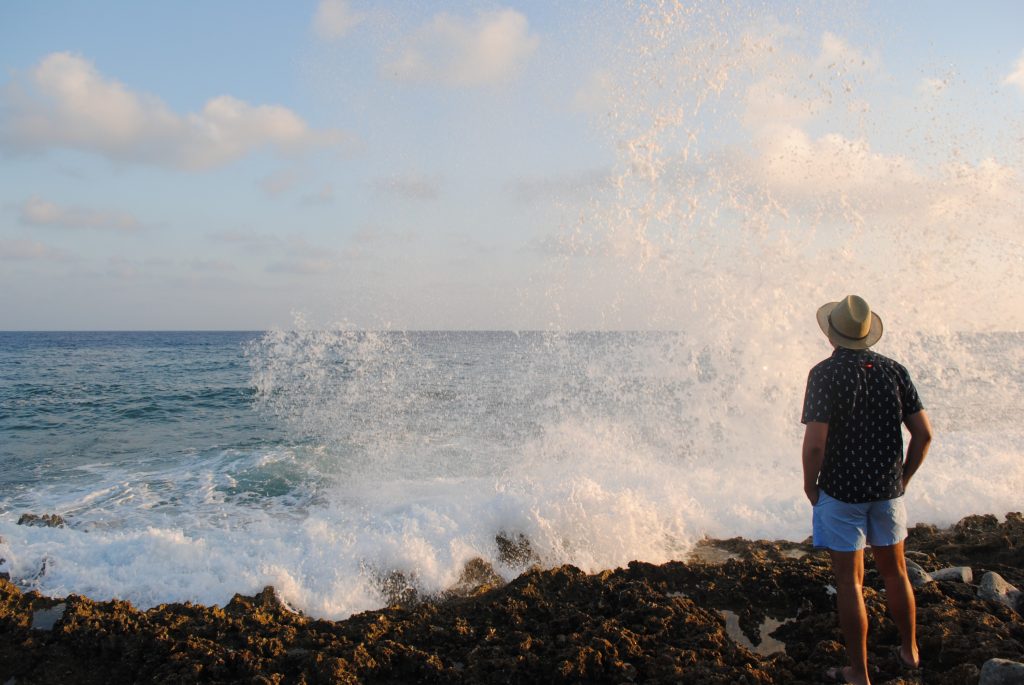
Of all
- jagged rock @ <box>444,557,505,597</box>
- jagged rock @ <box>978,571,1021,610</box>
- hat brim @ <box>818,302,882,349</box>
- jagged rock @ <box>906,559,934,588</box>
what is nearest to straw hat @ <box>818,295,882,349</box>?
hat brim @ <box>818,302,882,349</box>

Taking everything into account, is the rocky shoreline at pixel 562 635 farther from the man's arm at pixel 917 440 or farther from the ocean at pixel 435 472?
the ocean at pixel 435 472

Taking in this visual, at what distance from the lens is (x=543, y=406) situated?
16.6m

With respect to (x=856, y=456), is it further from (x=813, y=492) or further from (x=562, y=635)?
(x=562, y=635)

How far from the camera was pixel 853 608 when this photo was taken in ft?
11.2

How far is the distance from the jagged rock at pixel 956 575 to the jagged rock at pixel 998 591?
21 centimetres

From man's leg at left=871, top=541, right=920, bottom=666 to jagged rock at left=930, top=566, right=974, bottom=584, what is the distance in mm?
1611

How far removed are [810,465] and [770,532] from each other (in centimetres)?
477

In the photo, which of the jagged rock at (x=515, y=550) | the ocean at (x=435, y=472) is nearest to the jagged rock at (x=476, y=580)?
the ocean at (x=435, y=472)

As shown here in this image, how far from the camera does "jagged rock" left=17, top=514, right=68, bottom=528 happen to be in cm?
772

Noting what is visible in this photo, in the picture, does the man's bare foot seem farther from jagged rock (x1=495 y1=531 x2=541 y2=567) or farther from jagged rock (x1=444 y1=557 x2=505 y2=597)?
jagged rock (x1=495 y1=531 x2=541 y2=567)

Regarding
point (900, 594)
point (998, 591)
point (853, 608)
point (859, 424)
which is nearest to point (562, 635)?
point (853, 608)

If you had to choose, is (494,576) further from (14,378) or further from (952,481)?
(14,378)

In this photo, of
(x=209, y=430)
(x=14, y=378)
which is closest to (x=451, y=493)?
(x=209, y=430)

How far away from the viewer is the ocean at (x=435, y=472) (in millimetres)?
6148
